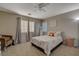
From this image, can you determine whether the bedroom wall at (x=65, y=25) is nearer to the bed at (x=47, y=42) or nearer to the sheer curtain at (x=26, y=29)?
the bed at (x=47, y=42)

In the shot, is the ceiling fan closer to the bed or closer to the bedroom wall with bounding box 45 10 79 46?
Answer: the bedroom wall with bounding box 45 10 79 46

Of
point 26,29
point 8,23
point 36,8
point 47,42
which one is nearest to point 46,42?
point 47,42

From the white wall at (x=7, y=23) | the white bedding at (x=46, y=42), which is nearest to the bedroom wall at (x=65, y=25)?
the white bedding at (x=46, y=42)

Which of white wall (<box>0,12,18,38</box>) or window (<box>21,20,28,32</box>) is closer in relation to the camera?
white wall (<box>0,12,18,38</box>)

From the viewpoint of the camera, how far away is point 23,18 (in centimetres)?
176

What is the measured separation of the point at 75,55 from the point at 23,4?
158 cm

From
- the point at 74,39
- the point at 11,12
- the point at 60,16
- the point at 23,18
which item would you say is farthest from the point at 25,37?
the point at 74,39

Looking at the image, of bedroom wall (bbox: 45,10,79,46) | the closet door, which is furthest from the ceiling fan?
the closet door

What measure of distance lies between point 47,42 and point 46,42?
0.08 feet

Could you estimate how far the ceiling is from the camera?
64.5 inches

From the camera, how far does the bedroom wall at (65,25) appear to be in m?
1.71

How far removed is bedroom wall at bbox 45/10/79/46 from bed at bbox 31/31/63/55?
0.68 ft

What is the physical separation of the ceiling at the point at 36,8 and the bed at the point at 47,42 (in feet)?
1.65

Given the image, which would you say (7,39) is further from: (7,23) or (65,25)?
(65,25)
